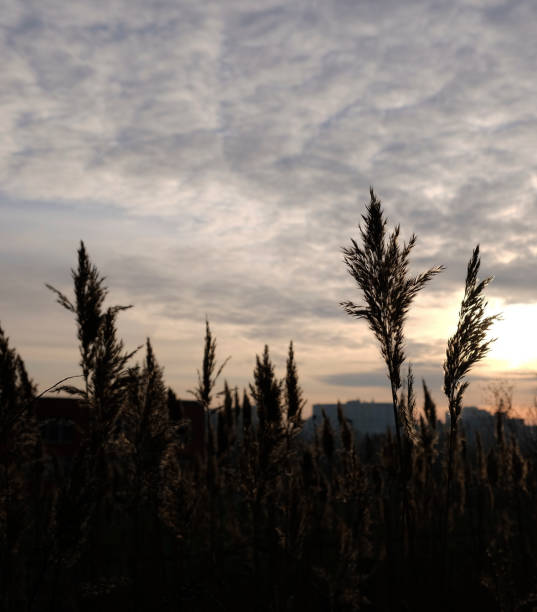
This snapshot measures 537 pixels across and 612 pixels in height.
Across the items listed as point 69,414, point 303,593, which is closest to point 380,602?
point 303,593

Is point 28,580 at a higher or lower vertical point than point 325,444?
lower

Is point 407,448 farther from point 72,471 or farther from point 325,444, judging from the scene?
point 72,471

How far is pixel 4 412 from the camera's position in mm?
5898

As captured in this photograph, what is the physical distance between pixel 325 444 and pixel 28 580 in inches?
218

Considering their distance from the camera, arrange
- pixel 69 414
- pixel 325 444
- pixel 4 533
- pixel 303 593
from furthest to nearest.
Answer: pixel 69 414, pixel 325 444, pixel 303 593, pixel 4 533

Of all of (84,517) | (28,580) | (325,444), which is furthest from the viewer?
(325,444)

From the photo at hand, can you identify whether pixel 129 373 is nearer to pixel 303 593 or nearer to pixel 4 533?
pixel 4 533

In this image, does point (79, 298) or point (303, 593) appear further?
point (303, 593)

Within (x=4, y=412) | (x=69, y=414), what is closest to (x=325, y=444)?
(x=4, y=412)

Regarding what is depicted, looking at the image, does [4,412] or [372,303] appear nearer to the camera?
[372,303]

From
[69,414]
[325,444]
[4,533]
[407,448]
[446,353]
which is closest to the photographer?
[446,353]

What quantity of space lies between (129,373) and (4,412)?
1640 mm

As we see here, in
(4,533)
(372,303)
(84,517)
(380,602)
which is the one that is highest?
(372,303)

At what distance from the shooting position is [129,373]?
5.36 meters
